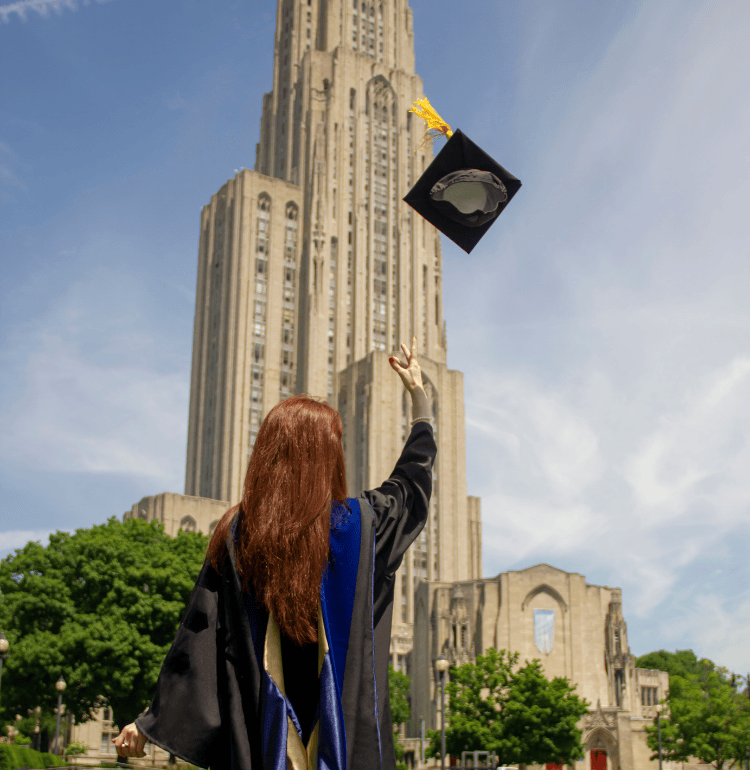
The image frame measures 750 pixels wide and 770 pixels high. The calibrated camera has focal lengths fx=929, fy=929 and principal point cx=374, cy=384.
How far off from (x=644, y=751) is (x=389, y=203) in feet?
204

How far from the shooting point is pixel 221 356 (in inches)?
3866

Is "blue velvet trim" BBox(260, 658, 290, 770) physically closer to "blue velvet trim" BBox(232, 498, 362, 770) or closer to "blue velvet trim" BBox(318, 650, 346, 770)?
"blue velvet trim" BBox(232, 498, 362, 770)

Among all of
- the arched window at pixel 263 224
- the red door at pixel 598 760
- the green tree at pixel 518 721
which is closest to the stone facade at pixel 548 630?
the red door at pixel 598 760

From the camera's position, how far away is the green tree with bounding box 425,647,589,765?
46625 millimetres

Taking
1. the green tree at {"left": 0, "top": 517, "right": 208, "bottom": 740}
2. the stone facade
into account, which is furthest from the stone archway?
the green tree at {"left": 0, "top": 517, "right": 208, "bottom": 740}

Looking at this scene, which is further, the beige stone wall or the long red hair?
the beige stone wall

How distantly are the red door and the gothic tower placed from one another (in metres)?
26.3

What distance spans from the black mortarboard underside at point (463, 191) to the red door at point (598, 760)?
215 feet

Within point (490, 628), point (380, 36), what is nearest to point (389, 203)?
point (380, 36)

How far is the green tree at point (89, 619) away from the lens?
35469 millimetres

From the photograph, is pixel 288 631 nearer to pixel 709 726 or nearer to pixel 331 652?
pixel 331 652

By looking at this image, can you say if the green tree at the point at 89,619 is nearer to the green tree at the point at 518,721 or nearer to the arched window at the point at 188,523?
the green tree at the point at 518,721

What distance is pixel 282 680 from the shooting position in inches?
132

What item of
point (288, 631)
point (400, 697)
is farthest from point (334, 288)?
point (288, 631)
